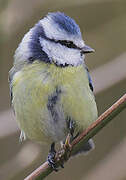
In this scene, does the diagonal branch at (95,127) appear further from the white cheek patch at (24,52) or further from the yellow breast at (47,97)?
the white cheek patch at (24,52)

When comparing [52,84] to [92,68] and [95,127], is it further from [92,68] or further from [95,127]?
[92,68]

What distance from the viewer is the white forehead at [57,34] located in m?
3.10

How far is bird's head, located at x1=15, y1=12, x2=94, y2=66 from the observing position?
3059 millimetres

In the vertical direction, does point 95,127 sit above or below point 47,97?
above

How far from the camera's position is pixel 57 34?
312cm

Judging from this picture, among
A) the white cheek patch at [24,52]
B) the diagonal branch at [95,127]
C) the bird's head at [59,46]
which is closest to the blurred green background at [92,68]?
the white cheek patch at [24,52]

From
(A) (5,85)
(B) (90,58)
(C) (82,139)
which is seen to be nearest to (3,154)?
(A) (5,85)

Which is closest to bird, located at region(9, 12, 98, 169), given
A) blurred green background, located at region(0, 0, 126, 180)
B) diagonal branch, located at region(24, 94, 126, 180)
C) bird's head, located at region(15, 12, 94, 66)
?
bird's head, located at region(15, 12, 94, 66)

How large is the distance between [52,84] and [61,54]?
309mm

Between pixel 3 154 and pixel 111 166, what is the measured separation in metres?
1.41

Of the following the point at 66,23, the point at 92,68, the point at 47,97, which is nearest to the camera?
the point at 47,97

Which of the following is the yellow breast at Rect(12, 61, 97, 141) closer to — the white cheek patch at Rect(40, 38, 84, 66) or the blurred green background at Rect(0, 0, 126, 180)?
the white cheek patch at Rect(40, 38, 84, 66)

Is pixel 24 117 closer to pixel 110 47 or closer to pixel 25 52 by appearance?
pixel 25 52

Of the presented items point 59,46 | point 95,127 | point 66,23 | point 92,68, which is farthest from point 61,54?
point 92,68
